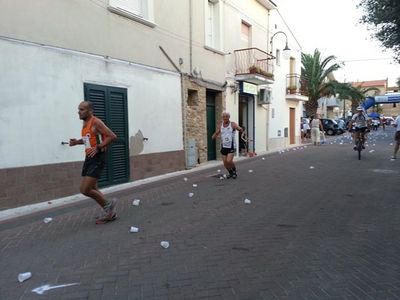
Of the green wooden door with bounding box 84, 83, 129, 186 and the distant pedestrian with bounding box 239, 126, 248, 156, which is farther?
the distant pedestrian with bounding box 239, 126, 248, 156

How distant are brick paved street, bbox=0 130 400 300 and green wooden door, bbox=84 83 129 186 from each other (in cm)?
123

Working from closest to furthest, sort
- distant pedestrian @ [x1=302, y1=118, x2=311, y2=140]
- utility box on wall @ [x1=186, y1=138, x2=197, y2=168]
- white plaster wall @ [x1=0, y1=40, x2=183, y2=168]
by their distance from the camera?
1. white plaster wall @ [x1=0, y1=40, x2=183, y2=168]
2. utility box on wall @ [x1=186, y1=138, x2=197, y2=168]
3. distant pedestrian @ [x1=302, y1=118, x2=311, y2=140]

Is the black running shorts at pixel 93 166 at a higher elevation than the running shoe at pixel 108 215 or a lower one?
higher

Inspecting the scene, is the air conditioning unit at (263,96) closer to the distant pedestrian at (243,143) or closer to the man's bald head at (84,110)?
the distant pedestrian at (243,143)

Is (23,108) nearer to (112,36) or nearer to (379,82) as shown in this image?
(112,36)

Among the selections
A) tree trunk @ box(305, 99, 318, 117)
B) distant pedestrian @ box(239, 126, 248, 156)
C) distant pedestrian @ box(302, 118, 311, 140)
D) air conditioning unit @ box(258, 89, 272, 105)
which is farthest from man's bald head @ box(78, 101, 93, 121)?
tree trunk @ box(305, 99, 318, 117)

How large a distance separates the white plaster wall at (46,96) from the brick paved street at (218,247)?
128 centimetres

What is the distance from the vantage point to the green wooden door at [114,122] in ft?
29.1

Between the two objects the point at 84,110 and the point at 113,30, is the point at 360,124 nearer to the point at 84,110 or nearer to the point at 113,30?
the point at 113,30

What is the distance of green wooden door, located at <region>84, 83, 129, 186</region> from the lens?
886cm

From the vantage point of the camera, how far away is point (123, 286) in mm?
3637

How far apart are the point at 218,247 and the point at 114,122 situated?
554cm

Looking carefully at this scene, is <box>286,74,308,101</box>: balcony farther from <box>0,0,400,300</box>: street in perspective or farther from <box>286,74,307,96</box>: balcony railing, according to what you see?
<box>0,0,400,300</box>: street in perspective

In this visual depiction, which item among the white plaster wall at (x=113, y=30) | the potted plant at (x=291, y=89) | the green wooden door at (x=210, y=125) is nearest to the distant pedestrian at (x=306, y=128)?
A: the potted plant at (x=291, y=89)
